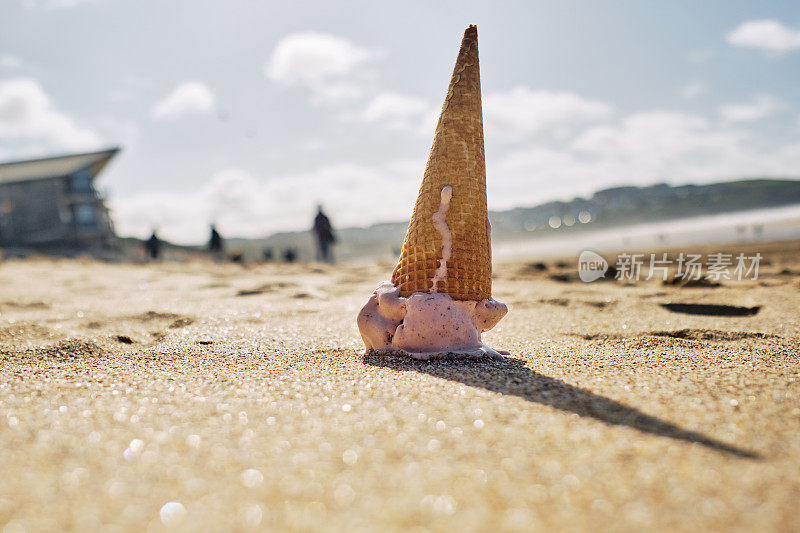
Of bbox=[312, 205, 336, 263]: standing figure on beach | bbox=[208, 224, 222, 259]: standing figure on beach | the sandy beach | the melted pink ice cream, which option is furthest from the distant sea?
bbox=[208, 224, 222, 259]: standing figure on beach

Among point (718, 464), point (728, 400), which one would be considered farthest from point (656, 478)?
point (728, 400)

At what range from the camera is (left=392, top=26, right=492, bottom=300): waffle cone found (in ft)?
8.89

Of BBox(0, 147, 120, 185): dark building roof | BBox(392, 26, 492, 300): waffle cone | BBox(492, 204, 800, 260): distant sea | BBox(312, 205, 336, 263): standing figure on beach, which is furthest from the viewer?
BBox(0, 147, 120, 185): dark building roof

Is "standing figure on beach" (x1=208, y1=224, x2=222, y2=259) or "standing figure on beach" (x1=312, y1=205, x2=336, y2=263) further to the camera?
"standing figure on beach" (x1=208, y1=224, x2=222, y2=259)

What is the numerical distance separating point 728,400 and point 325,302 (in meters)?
4.04

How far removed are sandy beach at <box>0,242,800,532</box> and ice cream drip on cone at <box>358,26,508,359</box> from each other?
0.22 m

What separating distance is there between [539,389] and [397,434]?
75 cm

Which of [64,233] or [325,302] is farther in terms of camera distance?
[64,233]

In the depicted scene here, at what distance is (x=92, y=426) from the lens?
5.28 ft

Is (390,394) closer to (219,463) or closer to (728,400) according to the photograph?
(219,463)

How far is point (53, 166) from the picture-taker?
90.5 ft

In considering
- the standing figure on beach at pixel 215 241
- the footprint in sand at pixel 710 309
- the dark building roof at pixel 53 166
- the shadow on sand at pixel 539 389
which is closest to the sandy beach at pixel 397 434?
the shadow on sand at pixel 539 389

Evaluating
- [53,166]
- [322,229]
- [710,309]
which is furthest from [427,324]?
[53,166]

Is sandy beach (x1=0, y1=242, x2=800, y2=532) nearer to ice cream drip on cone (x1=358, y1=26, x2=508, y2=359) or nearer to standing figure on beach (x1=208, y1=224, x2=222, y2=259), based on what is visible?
ice cream drip on cone (x1=358, y1=26, x2=508, y2=359)
